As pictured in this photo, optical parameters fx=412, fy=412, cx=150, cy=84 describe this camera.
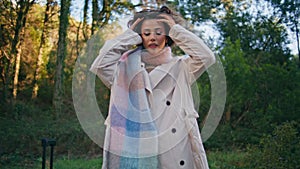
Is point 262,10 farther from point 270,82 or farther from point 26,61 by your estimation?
point 26,61

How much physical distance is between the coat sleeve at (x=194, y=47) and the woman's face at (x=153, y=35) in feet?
0.18

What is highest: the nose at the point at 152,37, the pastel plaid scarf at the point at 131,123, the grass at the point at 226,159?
the nose at the point at 152,37

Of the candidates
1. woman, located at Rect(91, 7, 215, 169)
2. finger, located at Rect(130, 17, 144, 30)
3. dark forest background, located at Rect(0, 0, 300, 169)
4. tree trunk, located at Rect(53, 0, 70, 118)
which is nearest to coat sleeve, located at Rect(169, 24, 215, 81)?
woman, located at Rect(91, 7, 215, 169)

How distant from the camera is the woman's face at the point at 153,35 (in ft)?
5.46

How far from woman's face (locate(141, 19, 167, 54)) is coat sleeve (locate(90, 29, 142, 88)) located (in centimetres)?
7

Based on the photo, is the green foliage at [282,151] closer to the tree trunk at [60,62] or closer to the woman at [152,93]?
the woman at [152,93]

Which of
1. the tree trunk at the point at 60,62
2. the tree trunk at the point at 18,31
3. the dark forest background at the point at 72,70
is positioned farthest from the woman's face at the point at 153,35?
the tree trunk at the point at 18,31

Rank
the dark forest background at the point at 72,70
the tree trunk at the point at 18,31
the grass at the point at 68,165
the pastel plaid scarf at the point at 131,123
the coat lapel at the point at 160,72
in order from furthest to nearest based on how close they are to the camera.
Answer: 1. the tree trunk at the point at 18,31
2. the dark forest background at the point at 72,70
3. the grass at the point at 68,165
4. the coat lapel at the point at 160,72
5. the pastel plaid scarf at the point at 131,123

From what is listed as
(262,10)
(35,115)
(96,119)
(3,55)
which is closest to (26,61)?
(3,55)

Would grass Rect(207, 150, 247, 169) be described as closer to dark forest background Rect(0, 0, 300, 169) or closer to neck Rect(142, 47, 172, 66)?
dark forest background Rect(0, 0, 300, 169)

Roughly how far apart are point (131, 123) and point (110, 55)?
0.88 ft

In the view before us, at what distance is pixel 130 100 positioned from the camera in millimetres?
1578

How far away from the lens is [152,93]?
165 centimetres

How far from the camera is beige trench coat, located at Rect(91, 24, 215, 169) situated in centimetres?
159
